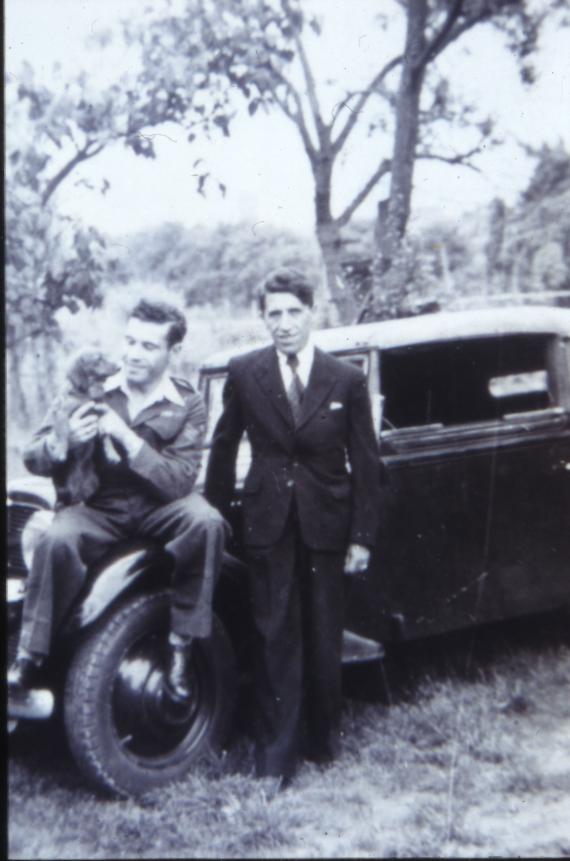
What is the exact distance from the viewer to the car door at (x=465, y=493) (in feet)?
13.7

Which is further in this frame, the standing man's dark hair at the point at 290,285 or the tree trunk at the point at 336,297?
the tree trunk at the point at 336,297

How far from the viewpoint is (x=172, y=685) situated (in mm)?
3414

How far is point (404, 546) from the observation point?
4145 mm

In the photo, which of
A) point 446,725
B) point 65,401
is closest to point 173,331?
point 65,401

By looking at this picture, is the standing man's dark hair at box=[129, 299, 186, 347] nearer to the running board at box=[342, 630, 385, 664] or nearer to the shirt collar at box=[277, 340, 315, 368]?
the shirt collar at box=[277, 340, 315, 368]

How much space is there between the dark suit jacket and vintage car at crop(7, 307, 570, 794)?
0.63 ft

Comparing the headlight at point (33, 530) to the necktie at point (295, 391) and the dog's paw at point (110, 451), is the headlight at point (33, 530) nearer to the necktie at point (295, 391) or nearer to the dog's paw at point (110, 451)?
the dog's paw at point (110, 451)

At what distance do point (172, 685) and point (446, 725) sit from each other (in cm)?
118

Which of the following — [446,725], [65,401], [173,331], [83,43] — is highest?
[83,43]

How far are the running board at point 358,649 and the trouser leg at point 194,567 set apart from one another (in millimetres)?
725

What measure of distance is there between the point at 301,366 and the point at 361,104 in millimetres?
2891

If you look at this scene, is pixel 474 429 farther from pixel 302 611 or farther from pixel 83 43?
pixel 83 43

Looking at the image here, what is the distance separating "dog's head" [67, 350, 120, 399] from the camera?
3285 mm

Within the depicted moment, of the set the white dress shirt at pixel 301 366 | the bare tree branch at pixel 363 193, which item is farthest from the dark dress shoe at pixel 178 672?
the bare tree branch at pixel 363 193
